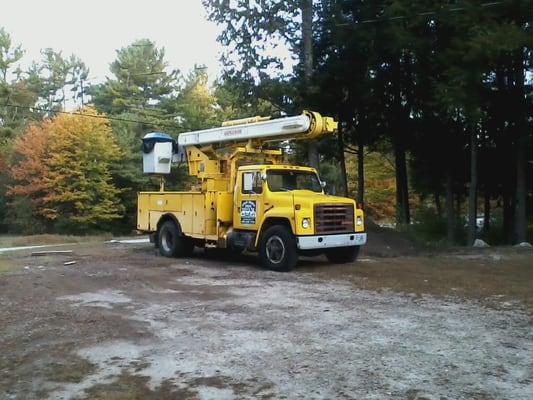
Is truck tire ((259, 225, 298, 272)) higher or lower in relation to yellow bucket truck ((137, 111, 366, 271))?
lower

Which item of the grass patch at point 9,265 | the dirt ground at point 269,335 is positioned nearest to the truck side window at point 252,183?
the dirt ground at point 269,335

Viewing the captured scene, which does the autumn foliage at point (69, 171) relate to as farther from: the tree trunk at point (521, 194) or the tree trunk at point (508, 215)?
the tree trunk at point (521, 194)

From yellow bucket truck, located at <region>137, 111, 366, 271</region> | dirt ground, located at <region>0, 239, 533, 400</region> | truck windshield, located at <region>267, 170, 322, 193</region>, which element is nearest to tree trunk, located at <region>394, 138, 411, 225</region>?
yellow bucket truck, located at <region>137, 111, 366, 271</region>

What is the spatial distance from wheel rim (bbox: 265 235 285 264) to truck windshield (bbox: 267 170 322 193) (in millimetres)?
1211

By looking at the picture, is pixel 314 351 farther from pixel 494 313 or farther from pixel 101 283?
pixel 101 283

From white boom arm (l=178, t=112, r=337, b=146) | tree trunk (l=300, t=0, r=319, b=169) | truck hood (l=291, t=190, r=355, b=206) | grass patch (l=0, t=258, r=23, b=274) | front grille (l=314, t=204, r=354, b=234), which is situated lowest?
grass patch (l=0, t=258, r=23, b=274)

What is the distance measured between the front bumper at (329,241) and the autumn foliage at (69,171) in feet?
93.0

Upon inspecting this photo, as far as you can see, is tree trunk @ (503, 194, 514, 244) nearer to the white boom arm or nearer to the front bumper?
the front bumper

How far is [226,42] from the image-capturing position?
74.1 feet

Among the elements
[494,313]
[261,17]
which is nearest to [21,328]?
[494,313]

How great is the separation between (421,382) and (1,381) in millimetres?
3569

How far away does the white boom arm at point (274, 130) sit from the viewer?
42.2 feet

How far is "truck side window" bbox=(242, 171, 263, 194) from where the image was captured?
12.9 metres

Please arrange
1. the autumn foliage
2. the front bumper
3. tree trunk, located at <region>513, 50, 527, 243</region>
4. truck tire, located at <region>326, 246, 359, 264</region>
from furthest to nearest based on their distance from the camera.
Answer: the autumn foliage < tree trunk, located at <region>513, 50, 527, 243</region> < truck tire, located at <region>326, 246, 359, 264</region> < the front bumper
